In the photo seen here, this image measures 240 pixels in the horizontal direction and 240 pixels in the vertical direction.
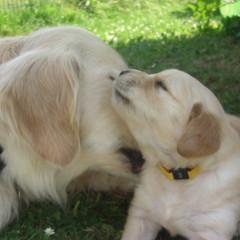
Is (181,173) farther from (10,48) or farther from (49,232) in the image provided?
(10,48)

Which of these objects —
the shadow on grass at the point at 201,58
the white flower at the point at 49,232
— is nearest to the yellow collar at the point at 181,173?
the white flower at the point at 49,232

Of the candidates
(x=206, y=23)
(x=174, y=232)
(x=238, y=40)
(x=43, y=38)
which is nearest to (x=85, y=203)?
(x=174, y=232)

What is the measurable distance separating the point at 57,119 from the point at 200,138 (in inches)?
27.9

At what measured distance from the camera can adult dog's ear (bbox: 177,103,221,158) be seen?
9.34 feet

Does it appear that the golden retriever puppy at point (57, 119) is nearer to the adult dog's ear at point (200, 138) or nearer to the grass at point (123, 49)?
the grass at point (123, 49)

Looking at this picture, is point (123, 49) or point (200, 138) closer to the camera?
point (200, 138)

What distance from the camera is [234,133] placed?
10.7 feet

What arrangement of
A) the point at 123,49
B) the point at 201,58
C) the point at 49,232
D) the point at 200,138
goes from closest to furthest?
the point at 200,138, the point at 49,232, the point at 201,58, the point at 123,49

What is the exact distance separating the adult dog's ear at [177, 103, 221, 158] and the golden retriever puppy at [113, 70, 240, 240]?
117 mm

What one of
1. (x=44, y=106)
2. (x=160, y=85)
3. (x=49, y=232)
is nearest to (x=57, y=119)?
(x=44, y=106)

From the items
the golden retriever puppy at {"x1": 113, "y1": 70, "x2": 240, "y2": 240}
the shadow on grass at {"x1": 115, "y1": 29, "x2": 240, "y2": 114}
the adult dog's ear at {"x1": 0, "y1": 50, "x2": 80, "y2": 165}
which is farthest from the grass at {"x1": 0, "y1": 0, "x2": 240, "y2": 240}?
the adult dog's ear at {"x1": 0, "y1": 50, "x2": 80, "y2": 165}

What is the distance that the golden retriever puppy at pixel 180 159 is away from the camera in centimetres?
311

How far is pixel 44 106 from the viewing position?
3139 millimetres

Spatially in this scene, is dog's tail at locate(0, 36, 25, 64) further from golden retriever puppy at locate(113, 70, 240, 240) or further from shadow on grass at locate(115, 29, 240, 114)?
shadow on grass at locate(115, 29, 240, 114)
